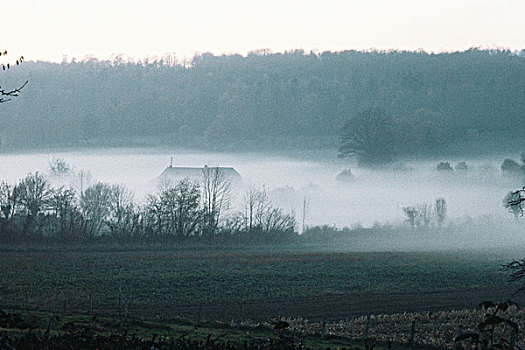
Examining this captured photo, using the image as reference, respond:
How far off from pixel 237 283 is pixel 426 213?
2799 inches

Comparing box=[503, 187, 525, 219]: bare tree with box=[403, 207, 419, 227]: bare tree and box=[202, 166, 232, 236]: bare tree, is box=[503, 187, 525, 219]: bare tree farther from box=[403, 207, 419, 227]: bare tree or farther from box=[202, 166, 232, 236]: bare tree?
box=[202, 166, 232, 236]: bare tree

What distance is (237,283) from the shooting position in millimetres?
41344

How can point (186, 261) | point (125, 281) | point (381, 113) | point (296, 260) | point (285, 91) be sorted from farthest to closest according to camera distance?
1. point (285, 91)
2. point (381, 113)
3. point (296, 260)
4. point (186, 261)
5. point (125, 281)

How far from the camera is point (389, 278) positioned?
4694cm

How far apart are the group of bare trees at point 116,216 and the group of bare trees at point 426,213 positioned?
2065 cm

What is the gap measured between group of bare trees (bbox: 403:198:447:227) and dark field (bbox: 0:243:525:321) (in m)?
39.4

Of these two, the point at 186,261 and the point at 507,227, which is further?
the point at 507,227

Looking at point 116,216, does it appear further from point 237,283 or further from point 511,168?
point 511,168

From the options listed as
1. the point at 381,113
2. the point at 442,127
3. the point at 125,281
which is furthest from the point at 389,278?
the point at 442,127

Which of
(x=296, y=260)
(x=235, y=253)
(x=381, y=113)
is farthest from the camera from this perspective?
(x=381, y=113)

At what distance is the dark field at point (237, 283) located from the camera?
3275 cm

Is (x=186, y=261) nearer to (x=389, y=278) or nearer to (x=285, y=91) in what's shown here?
(x=389, y=278)

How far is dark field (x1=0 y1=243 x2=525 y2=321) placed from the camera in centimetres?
3275

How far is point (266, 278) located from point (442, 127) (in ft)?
377
